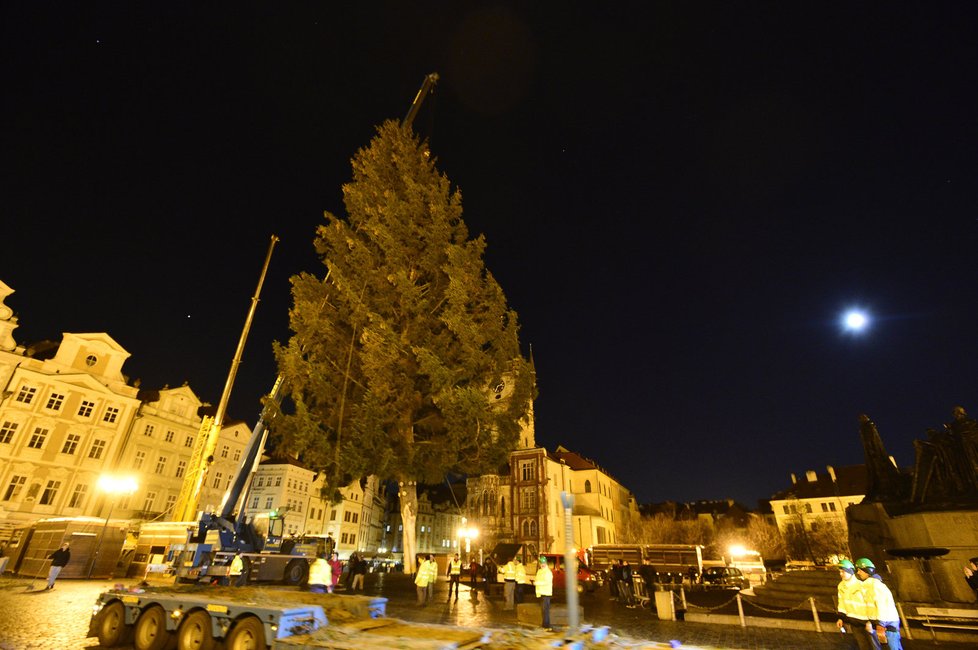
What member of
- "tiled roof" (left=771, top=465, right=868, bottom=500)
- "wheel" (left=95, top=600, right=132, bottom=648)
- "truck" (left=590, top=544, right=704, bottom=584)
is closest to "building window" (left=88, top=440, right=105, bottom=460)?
"wheel" (left=95, top=600, right=132, bottom=648)

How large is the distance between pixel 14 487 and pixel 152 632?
37.2 meters

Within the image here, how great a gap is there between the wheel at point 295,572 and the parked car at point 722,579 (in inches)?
837

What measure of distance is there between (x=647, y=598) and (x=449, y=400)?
1061cm

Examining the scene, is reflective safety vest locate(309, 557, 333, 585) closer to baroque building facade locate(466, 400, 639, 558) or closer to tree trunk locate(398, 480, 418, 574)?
tree trunk locate(398, 480, 418, 574)

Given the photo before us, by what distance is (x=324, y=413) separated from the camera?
16.7 m

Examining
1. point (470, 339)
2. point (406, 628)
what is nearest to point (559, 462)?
point (470, 339)

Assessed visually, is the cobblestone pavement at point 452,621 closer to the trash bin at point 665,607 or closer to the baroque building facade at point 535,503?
the trash bin at point 665,607

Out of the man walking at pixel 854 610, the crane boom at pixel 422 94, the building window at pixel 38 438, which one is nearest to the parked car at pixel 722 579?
the man walking at pixel 854 610

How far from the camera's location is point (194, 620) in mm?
8125

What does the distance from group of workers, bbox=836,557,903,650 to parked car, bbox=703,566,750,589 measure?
21.8 m

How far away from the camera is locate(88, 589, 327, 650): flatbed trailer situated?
696 centimetres

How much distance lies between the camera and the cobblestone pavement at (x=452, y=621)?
31.1 ft

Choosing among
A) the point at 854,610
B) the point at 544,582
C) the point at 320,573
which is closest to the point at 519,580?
the point at 544,582

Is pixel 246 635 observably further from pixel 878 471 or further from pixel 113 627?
pixel 878 471
